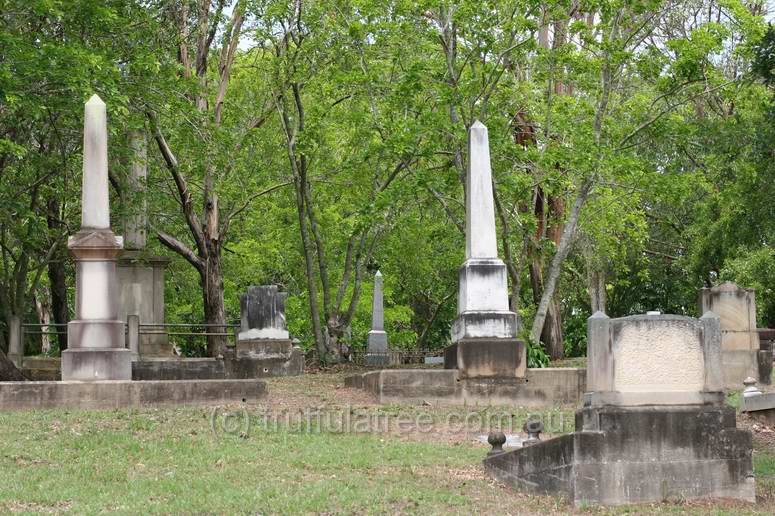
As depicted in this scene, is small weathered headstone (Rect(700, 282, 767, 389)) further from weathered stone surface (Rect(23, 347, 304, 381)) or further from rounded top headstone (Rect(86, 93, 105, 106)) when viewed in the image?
rounded top headstone (Rect(86, 93, 105, 106))

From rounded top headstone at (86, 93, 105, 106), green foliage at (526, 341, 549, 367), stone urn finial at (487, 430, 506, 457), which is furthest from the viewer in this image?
green foliage at (526, 341, 549, 367)

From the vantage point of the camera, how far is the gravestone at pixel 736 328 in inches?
835

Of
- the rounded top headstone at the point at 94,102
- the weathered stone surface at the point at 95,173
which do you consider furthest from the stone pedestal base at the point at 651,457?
the rounded top headstone at the point at 94,102

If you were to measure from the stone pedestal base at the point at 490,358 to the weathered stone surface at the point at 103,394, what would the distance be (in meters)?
3.94

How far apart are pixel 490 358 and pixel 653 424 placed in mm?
7423

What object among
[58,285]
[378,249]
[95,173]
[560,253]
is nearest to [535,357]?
[560,253]

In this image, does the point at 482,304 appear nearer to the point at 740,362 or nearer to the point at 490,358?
the point at 490,358

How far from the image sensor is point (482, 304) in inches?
704

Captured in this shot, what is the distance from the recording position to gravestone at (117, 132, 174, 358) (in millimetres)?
25703

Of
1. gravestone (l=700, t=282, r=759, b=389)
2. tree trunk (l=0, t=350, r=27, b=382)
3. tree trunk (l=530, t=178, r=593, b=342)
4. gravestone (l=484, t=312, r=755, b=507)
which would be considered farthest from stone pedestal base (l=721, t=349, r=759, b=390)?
tree trunk (l=0, t=350, r=27, b=382)

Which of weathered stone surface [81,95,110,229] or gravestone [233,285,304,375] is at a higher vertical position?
weathered stone surface [81,95,110,229]

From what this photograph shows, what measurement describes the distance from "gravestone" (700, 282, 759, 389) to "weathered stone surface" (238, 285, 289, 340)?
346 inches

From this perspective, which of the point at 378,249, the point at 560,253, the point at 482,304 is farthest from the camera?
the point at 378,249

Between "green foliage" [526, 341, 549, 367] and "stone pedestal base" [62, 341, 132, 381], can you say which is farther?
"green foliage" [526, 341, 549, 367]
